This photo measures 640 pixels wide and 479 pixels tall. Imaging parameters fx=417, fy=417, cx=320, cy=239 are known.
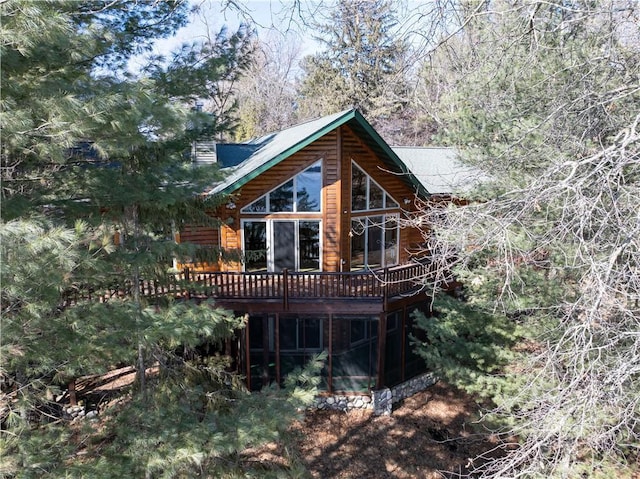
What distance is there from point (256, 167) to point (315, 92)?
17.7 meters

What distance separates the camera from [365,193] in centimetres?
1169

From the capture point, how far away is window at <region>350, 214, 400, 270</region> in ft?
38.3

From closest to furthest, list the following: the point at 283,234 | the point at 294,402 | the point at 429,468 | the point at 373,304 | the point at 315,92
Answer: the point at 294,402
the point at 429,468
the point at 373,304
the point at 283,234
the point at 315,92

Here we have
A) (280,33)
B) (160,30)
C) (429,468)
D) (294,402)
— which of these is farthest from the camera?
(429,468)

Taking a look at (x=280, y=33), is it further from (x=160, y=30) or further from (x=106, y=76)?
(x=160, y=30)

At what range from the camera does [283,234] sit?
11125 millimetres

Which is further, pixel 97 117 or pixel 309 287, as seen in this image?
pixel 309 287

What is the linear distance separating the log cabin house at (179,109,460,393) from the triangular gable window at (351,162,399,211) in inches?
1.1

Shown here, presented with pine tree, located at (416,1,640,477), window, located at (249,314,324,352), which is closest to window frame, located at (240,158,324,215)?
window, located at (249,314,324,352)

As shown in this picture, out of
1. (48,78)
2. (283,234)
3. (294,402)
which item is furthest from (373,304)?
(48,78)

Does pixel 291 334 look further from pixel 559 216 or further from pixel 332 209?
pixel 559 216

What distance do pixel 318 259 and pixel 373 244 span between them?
1858 millimetres

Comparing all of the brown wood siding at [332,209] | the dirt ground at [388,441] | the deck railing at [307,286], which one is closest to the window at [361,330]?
the deck railing at [307,286]

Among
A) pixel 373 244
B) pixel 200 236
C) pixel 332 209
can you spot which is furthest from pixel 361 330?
pixel 200 236
